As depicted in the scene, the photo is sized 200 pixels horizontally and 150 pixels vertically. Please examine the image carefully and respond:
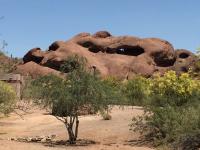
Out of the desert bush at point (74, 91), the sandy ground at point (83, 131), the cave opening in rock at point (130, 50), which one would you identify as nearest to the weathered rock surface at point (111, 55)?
the cave opening in rock at point (130, 50)

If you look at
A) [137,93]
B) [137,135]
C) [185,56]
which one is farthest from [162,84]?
[185,56]

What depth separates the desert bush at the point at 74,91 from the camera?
80.4 feet

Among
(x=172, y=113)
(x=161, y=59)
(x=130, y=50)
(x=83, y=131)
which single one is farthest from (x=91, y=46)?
(x=172, y=113)

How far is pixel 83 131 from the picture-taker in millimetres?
29547

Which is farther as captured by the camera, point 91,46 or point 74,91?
point 91,46

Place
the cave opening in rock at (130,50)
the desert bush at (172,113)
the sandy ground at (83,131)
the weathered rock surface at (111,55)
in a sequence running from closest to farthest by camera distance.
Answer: the desert bush at (172,113)
the sandy ground at (83,131)
the weathered rock surface at (111,55)
the cave opening in rock at (130,50)

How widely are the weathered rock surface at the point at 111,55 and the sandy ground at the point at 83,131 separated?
50.6 meters

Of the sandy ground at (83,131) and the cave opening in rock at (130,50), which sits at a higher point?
the cave opening in rock at (130,50)

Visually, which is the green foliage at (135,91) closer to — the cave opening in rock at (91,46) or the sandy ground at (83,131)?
the sandy ground at (83,131)

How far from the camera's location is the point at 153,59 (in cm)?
9356

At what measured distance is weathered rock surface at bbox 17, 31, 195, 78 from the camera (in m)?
91.2

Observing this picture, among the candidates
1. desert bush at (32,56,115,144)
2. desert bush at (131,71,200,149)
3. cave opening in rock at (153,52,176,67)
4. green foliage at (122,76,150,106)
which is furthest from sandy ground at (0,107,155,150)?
cave opening in rock at (153,52,176,67)

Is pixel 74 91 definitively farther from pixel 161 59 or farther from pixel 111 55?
pixel 111 55

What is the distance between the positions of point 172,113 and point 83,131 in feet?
23.4
